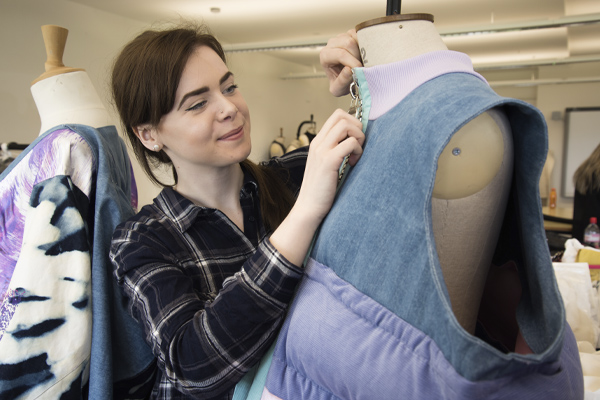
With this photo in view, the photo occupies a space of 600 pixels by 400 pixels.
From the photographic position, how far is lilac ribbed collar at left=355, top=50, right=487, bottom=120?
734mm

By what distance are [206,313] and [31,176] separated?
2.25ft

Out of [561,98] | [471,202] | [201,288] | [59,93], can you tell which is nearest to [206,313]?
[201,288]

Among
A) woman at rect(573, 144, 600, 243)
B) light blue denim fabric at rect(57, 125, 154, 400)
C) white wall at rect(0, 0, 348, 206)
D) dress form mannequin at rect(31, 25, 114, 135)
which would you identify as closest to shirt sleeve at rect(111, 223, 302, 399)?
light blue denim fabric at rect(57, 125, 154, 400)

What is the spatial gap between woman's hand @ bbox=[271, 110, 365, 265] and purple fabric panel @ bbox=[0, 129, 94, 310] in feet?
2.31

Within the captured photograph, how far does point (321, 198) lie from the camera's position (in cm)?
84

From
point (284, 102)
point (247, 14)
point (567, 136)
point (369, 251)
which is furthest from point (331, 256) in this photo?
point (567, 136)

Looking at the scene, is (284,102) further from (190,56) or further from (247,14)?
(190,56)

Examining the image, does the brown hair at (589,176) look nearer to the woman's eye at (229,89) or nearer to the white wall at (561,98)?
the woman's eye at (229,89)

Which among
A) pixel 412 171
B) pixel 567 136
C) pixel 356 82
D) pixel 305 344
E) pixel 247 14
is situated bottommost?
pixel 567 136

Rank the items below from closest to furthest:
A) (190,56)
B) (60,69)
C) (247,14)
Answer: (190,56) → (60,69) → (247,14)

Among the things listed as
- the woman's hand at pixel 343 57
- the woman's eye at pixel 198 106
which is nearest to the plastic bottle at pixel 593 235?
the woman's hand at pixel 343 57

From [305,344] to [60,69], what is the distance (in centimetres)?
135

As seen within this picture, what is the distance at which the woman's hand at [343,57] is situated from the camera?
100 cm

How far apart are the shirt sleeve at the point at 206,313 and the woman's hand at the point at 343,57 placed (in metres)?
0.40
